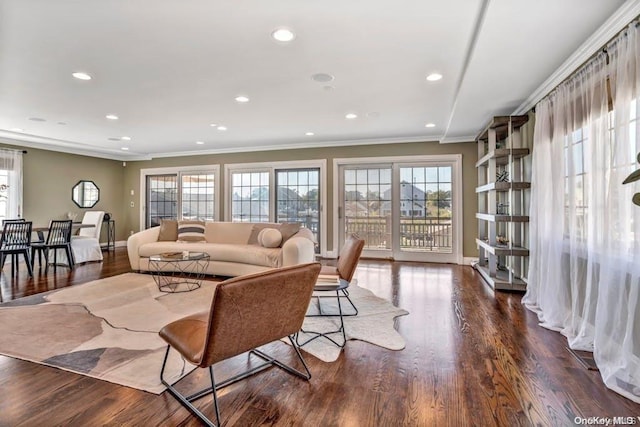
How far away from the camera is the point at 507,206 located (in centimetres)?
475

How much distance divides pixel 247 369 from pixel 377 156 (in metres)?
5.18

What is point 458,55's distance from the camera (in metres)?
2.90

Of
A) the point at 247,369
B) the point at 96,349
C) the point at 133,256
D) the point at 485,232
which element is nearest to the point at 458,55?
the point at 247,369

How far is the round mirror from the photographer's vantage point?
7.49 m

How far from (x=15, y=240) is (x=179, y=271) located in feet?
7.81

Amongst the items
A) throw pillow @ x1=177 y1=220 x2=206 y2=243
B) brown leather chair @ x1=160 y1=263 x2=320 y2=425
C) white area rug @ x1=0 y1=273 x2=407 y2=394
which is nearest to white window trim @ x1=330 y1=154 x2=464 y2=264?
throw pillow @ x1=177 y1=220 x2=206 y2=243

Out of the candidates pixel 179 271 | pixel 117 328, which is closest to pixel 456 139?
pixel 179 271

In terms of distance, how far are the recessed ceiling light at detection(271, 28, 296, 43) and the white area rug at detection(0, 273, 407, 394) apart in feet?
8.04

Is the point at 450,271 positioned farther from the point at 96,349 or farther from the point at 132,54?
the point at 132,54

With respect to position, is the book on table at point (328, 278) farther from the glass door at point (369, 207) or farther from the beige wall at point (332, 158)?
the beige wall at point (332, 158)

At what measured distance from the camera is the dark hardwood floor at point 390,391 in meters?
1.64

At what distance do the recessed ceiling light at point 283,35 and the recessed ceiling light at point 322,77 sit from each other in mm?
746

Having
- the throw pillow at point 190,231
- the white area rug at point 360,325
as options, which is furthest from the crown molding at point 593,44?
the throw pillow at point 190,231

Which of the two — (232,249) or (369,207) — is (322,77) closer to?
(232,249)
